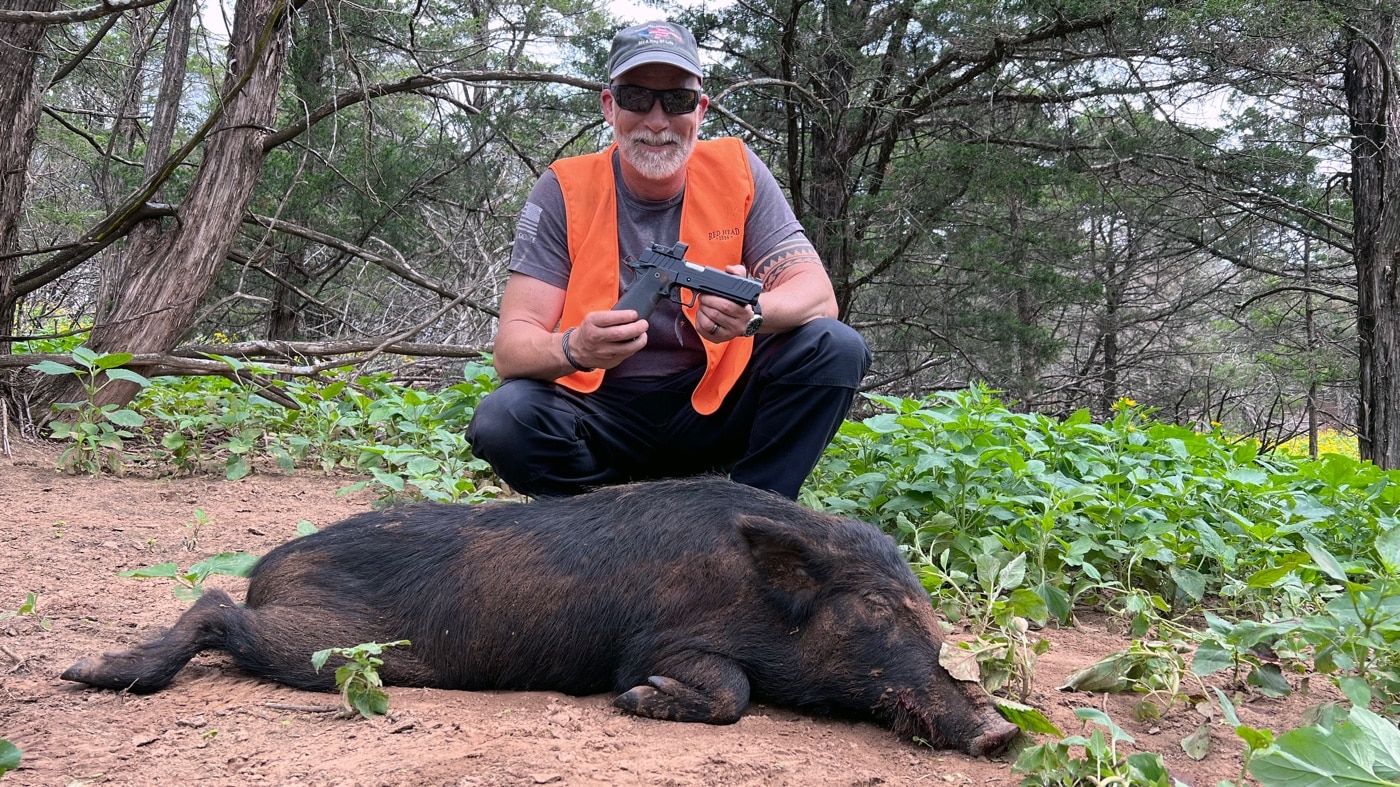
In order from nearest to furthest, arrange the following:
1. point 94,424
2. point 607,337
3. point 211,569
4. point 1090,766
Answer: point 1090,766 → point 211,569 → point 607,337 → point 94,424

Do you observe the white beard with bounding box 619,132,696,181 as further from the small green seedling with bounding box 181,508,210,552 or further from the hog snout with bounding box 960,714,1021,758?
the hog snout with bounding box 960,714,1021,758

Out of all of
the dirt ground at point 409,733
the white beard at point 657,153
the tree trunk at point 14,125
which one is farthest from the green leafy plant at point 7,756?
the tree trunk at point 14,125

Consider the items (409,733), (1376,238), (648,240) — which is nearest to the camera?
(409,733)

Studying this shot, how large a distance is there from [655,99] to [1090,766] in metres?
2.72

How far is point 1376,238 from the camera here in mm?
9148

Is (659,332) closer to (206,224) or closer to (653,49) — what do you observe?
(653,49)

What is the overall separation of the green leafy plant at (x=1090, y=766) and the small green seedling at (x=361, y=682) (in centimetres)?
145

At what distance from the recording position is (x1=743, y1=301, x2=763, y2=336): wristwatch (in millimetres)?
3442

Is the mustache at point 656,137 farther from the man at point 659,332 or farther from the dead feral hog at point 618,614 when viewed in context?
the dead feral hog at point 618,614

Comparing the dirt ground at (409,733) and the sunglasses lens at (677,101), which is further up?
the sunglasses lens at (677,101)

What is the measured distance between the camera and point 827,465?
4.62 meters

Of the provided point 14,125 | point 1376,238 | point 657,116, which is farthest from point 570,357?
point 1376,238

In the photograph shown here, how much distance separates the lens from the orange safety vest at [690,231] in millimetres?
3787

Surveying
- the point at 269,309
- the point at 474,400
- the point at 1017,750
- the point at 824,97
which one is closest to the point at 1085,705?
the point at 1017,750
